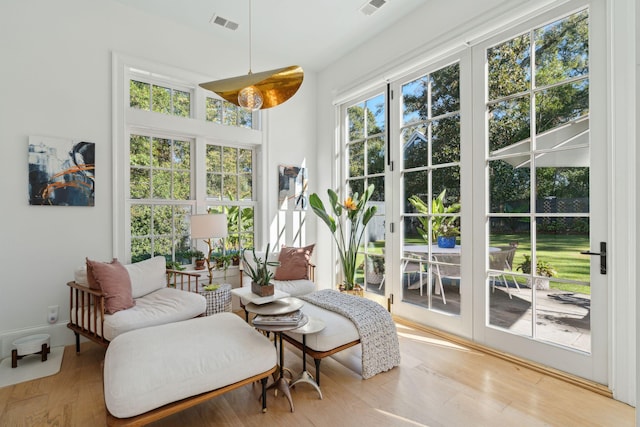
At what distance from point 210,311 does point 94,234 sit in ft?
4.61

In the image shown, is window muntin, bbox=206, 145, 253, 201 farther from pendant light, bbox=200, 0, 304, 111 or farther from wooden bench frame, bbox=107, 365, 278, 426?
wooden bench frame, bbox=107, 365, 278, 426

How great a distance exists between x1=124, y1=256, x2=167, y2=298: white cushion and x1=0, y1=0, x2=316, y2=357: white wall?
1.36 ft

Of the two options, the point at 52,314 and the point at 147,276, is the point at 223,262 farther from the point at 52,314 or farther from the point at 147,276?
the point at 52,314

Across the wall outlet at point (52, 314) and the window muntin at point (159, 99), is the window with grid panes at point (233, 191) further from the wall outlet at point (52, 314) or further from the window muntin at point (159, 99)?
the wall outlet at point (52, 314)

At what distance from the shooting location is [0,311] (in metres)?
2.73

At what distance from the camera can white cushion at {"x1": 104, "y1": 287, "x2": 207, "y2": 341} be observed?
2385 mm

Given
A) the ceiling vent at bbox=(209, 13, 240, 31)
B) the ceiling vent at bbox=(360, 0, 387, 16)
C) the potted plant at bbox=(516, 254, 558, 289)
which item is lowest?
the potted plant at bbox=(516, 254, 558, 289)

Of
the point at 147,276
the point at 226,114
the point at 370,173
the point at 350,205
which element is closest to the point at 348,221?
the point at 350,205

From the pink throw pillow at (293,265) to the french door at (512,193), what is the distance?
112cm

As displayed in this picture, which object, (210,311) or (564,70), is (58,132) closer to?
(210,311)

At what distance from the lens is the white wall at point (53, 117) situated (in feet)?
9.03

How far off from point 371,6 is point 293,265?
3.01m

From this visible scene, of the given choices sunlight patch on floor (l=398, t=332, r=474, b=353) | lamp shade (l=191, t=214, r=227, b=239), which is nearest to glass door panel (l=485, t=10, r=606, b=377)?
sunlight patch on floor (l=398, t=332, r=474, b=353)

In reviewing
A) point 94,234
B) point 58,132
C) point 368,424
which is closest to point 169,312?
point 94,234
